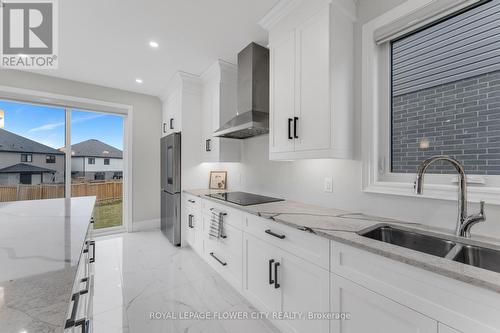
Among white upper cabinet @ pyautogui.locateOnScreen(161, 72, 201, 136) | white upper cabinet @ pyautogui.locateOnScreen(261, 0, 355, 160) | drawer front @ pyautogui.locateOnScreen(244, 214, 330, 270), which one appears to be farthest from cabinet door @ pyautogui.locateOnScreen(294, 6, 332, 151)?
white upper cabinet @ pyautogui.locateOnScreen(161, 72, 201, 136)

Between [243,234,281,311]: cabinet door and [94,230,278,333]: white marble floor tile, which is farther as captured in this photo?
[94,230,278,333]: white marble floor tile

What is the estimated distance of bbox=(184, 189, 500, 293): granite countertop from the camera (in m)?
0.77

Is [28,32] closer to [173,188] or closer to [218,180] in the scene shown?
[173,188]

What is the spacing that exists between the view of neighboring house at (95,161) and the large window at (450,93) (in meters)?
4.44

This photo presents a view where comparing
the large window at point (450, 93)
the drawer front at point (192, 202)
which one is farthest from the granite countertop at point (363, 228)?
the drawer front at point (192, 202)

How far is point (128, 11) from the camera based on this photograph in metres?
2.00

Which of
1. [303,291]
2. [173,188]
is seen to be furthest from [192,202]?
[303,291]

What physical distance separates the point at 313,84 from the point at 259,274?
1.57 metres

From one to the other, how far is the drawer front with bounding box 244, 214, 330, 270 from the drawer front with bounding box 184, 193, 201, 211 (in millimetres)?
1209

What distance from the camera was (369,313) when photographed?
1.04 m

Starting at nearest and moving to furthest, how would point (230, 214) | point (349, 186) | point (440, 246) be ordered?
point (440, 246), point (349, 186), point (230, 214)

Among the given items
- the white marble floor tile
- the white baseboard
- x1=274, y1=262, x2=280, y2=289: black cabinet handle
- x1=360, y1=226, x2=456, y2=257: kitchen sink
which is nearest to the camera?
Answer: x1=360, y1=226, x2=456, y2=257: kitchen sink

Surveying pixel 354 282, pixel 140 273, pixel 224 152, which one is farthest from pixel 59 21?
pixel 354 282

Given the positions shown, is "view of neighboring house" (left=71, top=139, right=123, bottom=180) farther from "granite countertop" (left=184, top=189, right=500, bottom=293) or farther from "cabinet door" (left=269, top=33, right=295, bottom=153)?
"cabinet door" (left=269, top=33, right=295, bottom=153)
